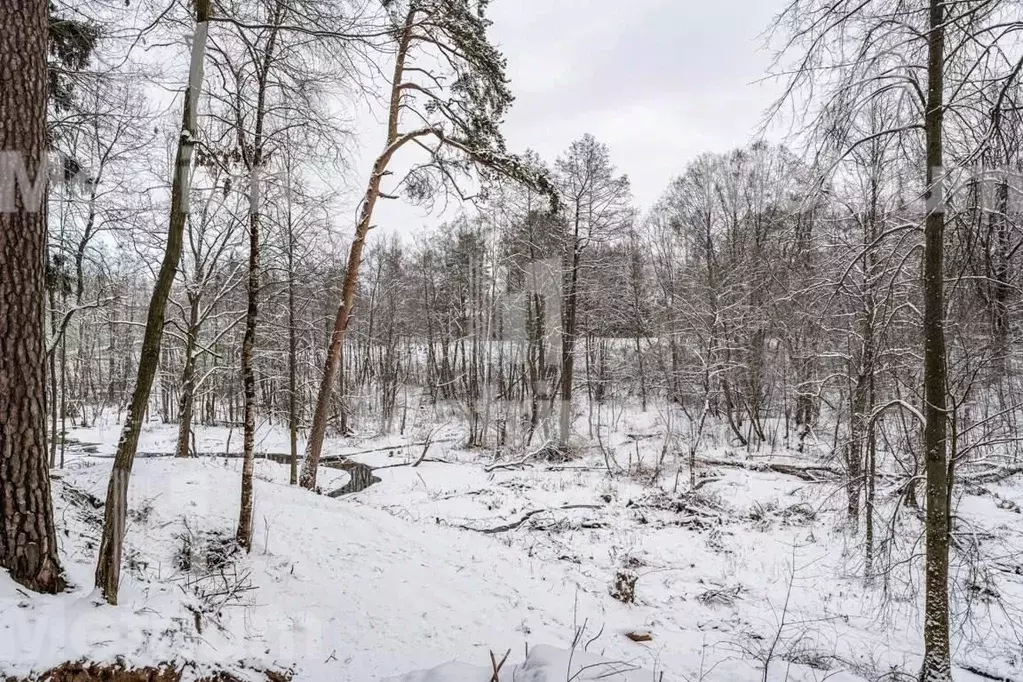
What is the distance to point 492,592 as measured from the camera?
23.8 feet

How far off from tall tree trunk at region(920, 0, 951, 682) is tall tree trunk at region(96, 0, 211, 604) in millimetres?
6144

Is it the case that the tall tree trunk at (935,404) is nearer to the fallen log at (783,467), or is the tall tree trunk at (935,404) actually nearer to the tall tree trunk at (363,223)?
the tall tree trunk at (363,223)

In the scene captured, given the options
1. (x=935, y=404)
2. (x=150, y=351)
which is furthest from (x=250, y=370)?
(x=935, y=404)

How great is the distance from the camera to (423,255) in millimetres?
30844

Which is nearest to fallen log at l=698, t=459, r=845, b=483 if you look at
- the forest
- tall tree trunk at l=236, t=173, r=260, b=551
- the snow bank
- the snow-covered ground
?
the forest

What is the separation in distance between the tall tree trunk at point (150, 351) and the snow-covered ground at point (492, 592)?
10.1 inches

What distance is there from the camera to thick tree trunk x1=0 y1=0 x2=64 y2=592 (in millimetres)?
3467

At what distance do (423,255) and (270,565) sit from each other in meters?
25.6

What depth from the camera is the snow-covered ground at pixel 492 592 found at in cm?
400

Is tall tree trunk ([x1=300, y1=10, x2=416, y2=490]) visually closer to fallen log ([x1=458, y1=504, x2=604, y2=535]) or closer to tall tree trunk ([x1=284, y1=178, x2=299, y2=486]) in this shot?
tall tree trunk ([x1=284, y1=178, x2=299, y2=486])

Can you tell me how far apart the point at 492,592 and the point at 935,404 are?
558 centimetres

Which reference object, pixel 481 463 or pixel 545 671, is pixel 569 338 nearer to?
pixel 481 463

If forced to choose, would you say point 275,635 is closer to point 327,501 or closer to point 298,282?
point 327,501

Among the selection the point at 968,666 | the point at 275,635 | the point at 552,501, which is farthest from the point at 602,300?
the point at 275,635
